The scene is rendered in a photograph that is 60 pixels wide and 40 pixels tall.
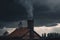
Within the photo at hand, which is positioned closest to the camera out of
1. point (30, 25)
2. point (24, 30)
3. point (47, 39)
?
point (47, 39)

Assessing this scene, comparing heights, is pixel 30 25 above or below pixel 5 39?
above

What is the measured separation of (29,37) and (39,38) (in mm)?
3111

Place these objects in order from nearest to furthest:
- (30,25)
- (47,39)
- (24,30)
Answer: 1. (47,39)
2. (30,25)
3. (24,30)

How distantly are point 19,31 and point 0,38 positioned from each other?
35.6 feet

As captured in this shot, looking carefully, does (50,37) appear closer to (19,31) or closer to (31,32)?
(31,32)

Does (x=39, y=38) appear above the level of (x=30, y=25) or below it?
below

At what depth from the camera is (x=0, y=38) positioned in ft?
203

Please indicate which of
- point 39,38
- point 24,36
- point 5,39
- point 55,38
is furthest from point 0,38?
point 55,38

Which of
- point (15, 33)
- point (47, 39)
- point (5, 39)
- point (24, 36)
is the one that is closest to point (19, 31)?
point (15, 33)

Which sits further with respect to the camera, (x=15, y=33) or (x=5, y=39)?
(x=15, y=33)

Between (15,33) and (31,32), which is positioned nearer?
(31,32)

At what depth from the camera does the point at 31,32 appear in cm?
6369

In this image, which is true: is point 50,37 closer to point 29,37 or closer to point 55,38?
point 55,38

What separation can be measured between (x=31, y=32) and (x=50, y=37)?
7.05 metres
